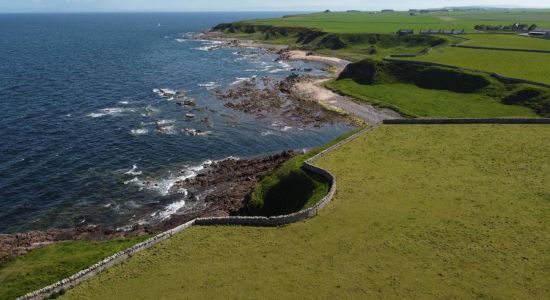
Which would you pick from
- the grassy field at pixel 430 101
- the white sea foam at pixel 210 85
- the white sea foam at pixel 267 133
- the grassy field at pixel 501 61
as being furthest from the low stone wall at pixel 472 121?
the white sea foam at pixel 210 85

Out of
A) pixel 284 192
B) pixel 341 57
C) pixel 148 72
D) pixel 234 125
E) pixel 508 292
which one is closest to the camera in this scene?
pixel 508 292

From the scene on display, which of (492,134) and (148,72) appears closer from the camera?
(492,134)

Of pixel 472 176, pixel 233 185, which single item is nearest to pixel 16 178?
pixel 233 185

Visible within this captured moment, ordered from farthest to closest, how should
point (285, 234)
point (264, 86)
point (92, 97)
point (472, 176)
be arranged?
point (264, 86) < point (92, 97) < point (472, 176) < point (285, 234)

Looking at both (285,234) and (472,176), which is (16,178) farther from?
(472,176)

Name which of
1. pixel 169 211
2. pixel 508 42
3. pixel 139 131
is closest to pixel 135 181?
pixel 169 211

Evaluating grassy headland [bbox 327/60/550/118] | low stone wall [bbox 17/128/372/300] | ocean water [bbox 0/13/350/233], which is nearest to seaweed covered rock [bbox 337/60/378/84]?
grassy headland [bbox 327/60/550/118]

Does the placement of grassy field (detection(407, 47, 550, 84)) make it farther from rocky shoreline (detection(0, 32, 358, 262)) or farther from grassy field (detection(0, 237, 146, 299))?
grassy field (detection(0, 237, 146, 299))
